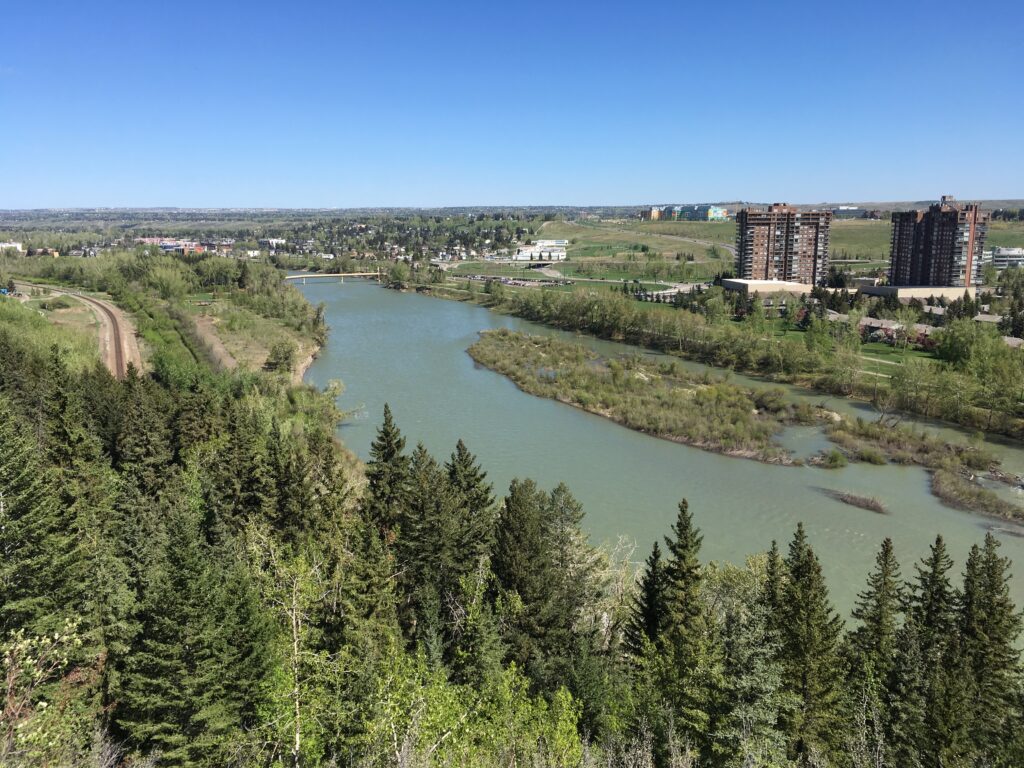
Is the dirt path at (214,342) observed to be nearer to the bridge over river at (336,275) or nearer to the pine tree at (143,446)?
the pine tree at (143,446)

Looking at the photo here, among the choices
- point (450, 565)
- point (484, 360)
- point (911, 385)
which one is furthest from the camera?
point (484, 360)

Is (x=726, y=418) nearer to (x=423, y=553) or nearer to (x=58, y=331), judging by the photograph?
(x=423, y=553)

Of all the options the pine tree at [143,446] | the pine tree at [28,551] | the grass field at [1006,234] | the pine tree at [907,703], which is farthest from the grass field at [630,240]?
the pine tree at [28,551]

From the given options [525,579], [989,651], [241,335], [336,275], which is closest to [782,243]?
[241,335]

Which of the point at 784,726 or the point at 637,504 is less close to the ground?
the point at 784,726

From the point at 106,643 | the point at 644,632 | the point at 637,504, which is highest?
the point at 106,643

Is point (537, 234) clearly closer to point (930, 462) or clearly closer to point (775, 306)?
point (775, 306)

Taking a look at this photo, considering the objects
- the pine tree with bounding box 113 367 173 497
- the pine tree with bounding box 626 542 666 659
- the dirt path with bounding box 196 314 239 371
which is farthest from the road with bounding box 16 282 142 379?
the pine tree with bounding box 626 542 666 659

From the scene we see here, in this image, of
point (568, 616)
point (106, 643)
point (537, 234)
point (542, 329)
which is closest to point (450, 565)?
point (568, 616)

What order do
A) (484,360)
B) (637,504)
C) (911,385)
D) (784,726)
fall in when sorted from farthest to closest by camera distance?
(484,360) → (911,385) → (637,504) → (784,726)
